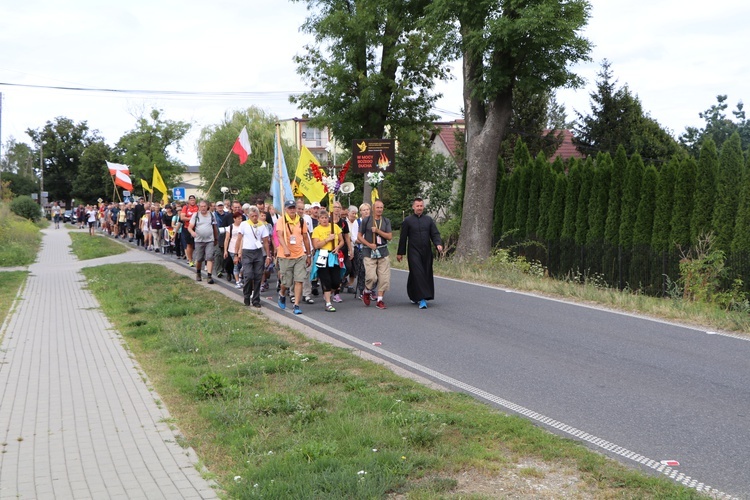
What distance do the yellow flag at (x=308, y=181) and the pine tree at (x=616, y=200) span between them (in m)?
7.30

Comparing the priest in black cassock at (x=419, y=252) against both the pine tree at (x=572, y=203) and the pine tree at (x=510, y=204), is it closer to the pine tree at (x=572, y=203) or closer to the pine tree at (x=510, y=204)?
the pine tree at (x=572, y=203)

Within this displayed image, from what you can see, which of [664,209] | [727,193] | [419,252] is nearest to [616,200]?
[664,209]

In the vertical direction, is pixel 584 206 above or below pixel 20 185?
above

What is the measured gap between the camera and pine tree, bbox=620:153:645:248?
19.0m

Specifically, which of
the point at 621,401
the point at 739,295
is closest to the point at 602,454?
the point at 621,401

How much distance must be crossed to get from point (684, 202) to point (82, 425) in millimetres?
14160

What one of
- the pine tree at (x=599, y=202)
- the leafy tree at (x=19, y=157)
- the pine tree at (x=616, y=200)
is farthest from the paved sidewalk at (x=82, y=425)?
the leafy tree at (x=19, y=157)

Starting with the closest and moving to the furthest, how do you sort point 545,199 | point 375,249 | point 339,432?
point 339,432
point 375,249
point 545,199

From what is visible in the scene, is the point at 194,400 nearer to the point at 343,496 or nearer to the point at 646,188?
the point at 343,496

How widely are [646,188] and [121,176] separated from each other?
1073 inches

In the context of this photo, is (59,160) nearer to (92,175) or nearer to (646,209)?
(92,175)

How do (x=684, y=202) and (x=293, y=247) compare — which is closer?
(x=293, y=247)

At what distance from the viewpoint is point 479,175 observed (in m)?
22.6

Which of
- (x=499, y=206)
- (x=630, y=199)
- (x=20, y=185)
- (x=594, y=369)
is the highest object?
(x=630, y=199)
